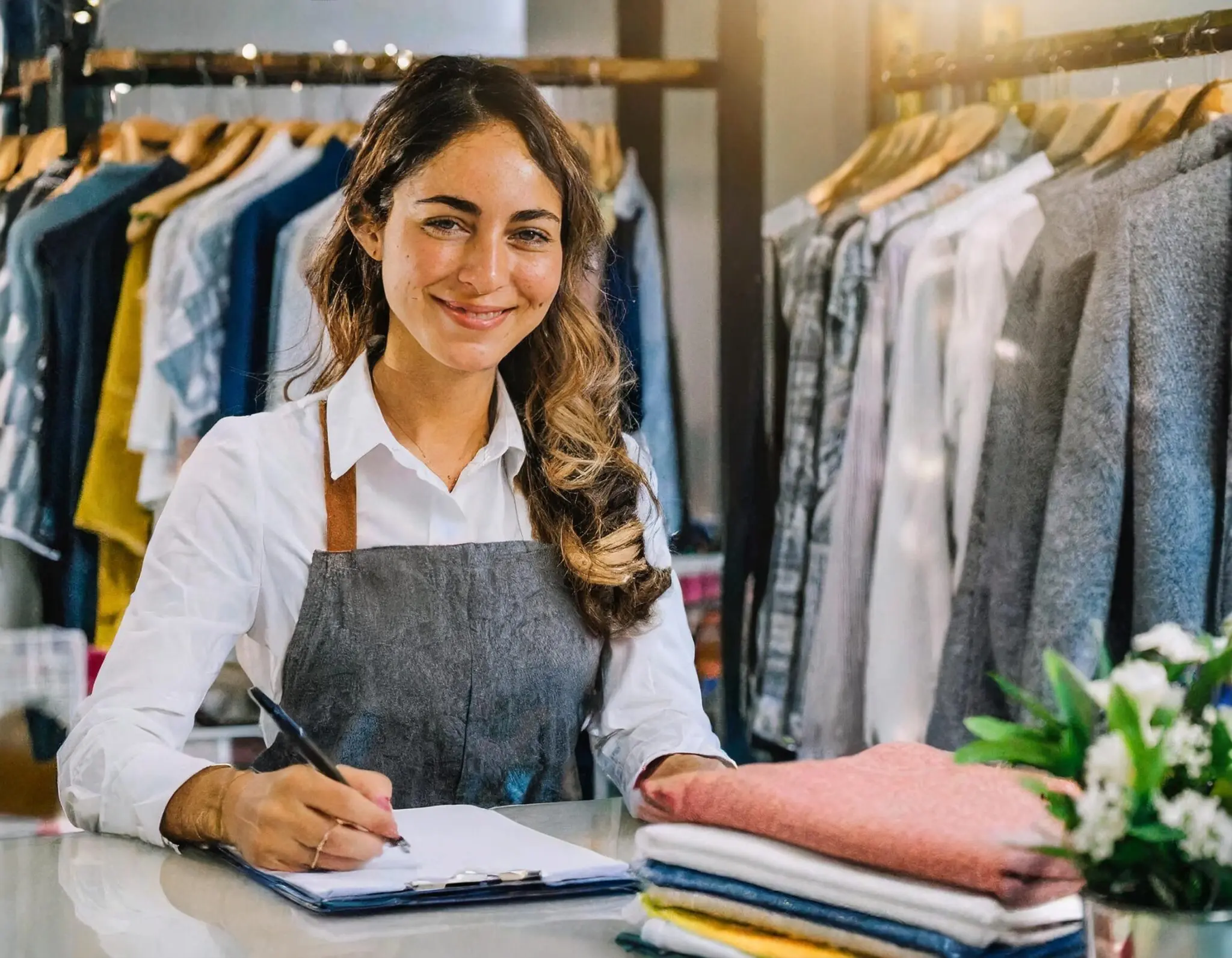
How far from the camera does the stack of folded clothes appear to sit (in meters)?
0.80

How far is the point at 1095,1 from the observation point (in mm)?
2688

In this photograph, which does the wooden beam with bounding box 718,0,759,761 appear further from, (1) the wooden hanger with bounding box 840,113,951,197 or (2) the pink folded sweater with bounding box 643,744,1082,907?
(2) the pink folded sweater with bounding box 643,744,1082,907

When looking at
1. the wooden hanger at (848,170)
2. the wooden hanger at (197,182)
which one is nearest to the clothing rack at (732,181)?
the wooden hanger at (848,170)

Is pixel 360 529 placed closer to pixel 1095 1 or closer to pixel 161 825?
pixel 161 825

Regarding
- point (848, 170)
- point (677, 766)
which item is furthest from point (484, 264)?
point (848, 170)

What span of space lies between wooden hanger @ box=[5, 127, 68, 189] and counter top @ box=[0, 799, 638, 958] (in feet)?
5.42

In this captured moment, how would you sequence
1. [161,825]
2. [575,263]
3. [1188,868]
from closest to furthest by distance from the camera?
[1188,868], [161,825], [575,263]

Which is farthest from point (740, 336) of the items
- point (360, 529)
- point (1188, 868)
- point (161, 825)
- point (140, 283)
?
point (1188, 868)

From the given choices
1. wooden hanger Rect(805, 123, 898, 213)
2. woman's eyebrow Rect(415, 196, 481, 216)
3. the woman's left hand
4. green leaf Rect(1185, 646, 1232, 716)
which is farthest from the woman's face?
wooden hanger Rect(805, 123, 898, 213)

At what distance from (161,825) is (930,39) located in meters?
2.24

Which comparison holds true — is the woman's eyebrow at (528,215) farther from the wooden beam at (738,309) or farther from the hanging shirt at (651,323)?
the wooden beam at (738,309)

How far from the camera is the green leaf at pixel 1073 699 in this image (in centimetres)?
76

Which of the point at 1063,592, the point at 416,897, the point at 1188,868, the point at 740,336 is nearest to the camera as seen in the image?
the point at 1188,868

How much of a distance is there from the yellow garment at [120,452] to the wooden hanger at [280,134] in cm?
22
